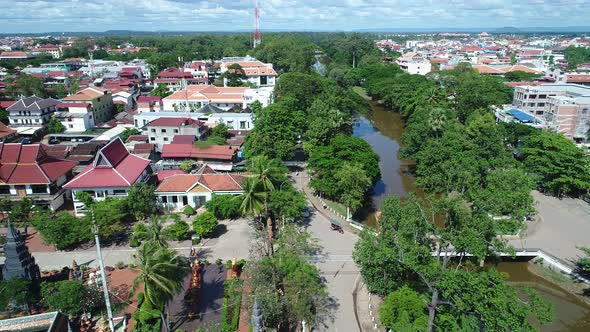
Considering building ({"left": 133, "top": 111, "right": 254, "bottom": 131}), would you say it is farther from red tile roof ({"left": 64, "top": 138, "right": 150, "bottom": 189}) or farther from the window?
the window

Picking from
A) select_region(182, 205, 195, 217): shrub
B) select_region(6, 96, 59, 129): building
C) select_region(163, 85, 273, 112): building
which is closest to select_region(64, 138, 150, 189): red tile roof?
select_region(182, 205, 195, 217): shrub

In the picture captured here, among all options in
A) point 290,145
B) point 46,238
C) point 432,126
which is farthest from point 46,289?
point 432,126

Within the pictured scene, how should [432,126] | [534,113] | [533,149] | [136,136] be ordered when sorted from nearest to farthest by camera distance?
[533,149]
[432,126]
[136,136]
[534,113]

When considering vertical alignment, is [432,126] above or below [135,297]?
above

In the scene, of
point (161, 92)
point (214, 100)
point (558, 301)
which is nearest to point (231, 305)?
point (558, 301)

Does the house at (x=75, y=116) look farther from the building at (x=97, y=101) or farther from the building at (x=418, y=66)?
the building at (x=418, y=66)

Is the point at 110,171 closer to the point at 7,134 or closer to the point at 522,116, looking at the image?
the point at 7,134

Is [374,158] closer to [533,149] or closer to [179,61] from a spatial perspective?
[533,149]
